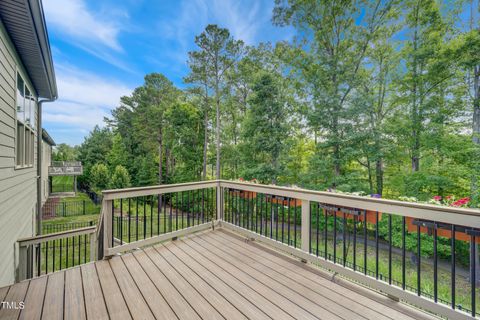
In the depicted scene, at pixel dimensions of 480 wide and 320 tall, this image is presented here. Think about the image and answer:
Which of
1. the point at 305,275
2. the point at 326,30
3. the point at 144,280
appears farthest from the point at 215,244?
the point at 326,30

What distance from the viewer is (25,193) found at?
4.21 meters

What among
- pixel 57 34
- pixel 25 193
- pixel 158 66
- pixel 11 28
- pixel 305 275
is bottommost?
pixel 305 275

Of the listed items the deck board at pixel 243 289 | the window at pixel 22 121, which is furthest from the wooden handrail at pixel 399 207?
the window at pixel 22 121

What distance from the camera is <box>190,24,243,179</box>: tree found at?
1199 centimetres

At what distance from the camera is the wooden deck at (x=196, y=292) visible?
173 cm

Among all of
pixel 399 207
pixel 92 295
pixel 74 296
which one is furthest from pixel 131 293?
pixel 399 207

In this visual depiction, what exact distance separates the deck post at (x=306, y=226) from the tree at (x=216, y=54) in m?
11.2

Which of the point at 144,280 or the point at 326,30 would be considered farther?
the point at 326,30

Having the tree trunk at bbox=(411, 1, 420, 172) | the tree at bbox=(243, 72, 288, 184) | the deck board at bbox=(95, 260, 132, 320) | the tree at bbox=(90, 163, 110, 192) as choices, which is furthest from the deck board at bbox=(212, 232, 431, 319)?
the tree at bbox=(90, 163, 110, 192)

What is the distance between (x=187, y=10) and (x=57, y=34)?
409cm

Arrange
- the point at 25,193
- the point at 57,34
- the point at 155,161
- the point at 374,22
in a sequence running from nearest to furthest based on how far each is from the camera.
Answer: the point at 25,193 < the point at 57,34 < the point at 374,22 < the point at 155,161

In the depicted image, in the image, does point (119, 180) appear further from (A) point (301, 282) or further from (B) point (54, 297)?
(A) point (301, 282)

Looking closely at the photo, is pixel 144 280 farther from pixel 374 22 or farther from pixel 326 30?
pixel 374 22

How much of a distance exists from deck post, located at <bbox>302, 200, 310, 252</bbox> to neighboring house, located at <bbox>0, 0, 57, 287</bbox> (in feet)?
12.8
